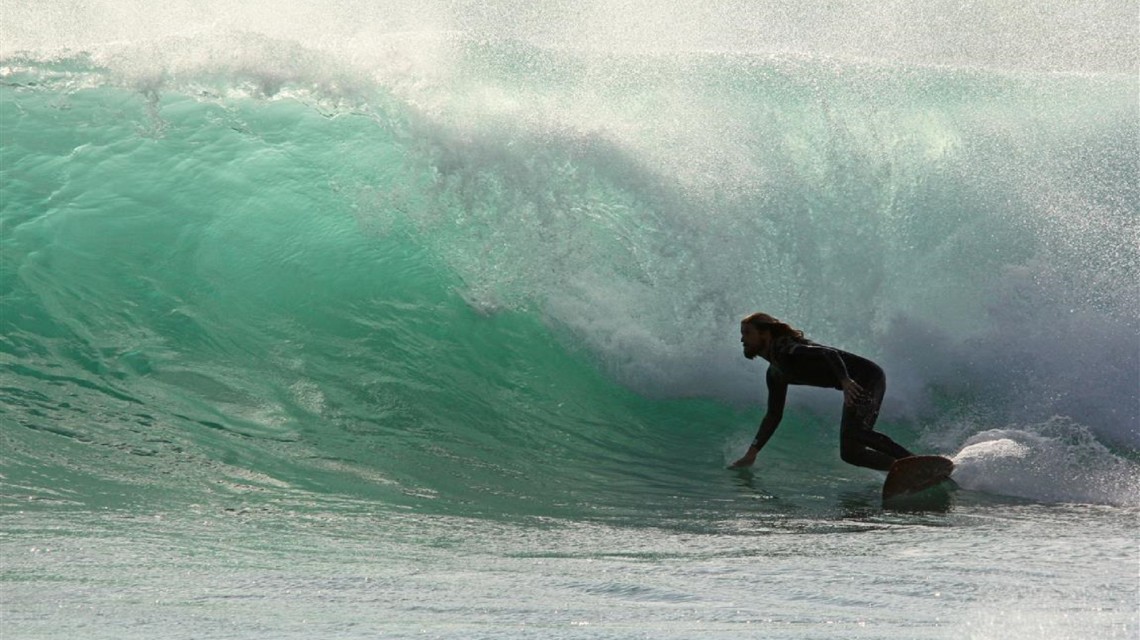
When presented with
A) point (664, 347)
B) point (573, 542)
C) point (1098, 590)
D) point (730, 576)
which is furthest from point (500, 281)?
point (1098, 590)

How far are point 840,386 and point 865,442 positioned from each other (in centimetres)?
40

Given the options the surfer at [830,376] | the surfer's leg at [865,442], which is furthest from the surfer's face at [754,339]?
the surfer's leg at [865,442]

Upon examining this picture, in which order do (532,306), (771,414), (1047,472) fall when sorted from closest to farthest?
(1047,472) → (771,414) → (532,306)

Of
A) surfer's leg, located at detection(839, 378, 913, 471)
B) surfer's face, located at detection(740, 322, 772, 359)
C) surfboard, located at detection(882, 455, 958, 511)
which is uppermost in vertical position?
surfer's face, located at detection(740, 322, 772, 359)

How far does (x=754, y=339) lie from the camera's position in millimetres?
6129

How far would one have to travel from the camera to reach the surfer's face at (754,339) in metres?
6.12

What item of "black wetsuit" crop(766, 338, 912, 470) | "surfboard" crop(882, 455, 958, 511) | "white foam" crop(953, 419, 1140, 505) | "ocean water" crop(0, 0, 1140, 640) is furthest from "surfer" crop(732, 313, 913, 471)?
"white foam" crop(953, 419, 1140, 505)

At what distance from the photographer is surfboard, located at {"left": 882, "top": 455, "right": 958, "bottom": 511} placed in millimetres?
5809

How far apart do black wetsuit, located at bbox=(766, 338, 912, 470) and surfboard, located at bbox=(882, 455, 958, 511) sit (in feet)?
Answer: 0.60

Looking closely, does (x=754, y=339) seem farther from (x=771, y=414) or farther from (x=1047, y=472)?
(x=1047, y=472)

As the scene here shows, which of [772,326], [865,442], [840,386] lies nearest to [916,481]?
[865,442]

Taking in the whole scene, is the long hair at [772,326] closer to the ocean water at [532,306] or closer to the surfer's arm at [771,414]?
the surfer's arm at [771,414]

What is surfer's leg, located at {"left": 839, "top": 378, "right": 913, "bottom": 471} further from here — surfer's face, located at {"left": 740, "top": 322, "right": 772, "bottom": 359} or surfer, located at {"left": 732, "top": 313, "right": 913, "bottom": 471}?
surfer's face, located at {"left": 740, "top": 322, "right": 772, "bottom": 359}

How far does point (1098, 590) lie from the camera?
306cm
